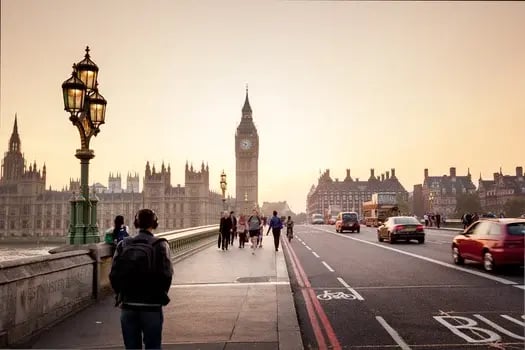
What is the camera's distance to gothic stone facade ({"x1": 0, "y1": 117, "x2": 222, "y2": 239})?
138 m

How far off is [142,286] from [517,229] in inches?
499

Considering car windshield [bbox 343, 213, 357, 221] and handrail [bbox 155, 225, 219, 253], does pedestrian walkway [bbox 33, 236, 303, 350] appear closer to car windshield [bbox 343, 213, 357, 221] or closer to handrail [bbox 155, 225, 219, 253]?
handrail [bbox 155, 225, 219, 253]

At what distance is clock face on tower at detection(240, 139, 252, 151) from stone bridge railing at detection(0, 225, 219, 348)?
15725 centimetres

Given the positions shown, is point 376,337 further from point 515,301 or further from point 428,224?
point 428,224

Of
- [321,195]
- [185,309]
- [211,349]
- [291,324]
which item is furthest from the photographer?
[321,195]

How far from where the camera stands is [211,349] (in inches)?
253

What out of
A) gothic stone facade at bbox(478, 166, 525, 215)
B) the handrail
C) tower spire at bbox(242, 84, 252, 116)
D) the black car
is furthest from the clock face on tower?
the black car

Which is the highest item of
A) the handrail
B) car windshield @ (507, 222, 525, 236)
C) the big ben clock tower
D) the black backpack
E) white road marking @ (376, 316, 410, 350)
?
the big ben clock tower

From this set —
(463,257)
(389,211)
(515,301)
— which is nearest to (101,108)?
(515,301)

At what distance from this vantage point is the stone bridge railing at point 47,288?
21.1 feet

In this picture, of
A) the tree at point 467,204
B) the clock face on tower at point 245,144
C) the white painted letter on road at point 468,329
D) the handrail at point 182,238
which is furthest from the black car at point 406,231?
the clock face on tower at point 245,144

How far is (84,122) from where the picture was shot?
11.9 m

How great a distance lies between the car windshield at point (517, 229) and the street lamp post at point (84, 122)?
11382 millimetres

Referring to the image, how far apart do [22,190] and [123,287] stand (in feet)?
494
